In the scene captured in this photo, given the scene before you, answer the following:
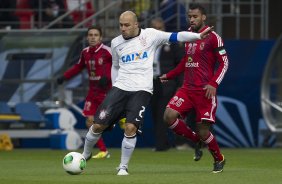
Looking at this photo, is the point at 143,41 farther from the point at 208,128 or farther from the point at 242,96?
the point at 242,96

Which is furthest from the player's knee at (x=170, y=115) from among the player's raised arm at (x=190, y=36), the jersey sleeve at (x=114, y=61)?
the player's raised arm at (x=190, y=36)

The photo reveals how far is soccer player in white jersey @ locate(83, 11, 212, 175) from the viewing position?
14539 mm

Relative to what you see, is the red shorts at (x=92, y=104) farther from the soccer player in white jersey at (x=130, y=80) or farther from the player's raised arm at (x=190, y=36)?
the player's raised arm at (x=190, y=36)

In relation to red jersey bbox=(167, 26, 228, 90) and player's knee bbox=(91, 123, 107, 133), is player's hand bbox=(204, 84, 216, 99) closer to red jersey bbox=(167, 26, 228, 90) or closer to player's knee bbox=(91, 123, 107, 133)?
red jersey bbox=(167, 26, 228, 90)

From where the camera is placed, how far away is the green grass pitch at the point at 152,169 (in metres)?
13.7

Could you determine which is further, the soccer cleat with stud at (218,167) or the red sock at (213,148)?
the red sock at (213,148)

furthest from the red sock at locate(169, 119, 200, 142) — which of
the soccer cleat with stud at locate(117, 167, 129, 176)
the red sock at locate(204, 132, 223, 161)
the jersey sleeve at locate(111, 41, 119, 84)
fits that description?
the soccer cleat with stud at locate(117, 167, 129, 176)

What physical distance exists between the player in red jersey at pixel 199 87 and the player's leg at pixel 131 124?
0.91 metres

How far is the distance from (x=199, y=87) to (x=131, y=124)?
4.96 ft

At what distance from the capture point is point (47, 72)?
24.9 metres

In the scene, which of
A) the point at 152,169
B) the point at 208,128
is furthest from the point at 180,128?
the point at 152,169

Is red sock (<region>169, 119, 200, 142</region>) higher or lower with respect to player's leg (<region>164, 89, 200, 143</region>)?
lower

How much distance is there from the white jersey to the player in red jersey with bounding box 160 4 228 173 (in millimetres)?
723

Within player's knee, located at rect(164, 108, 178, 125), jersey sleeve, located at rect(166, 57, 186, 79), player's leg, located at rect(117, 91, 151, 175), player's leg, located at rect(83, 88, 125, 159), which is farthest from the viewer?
jersey sleeve, located at rect(166, 57, 186, 79)
